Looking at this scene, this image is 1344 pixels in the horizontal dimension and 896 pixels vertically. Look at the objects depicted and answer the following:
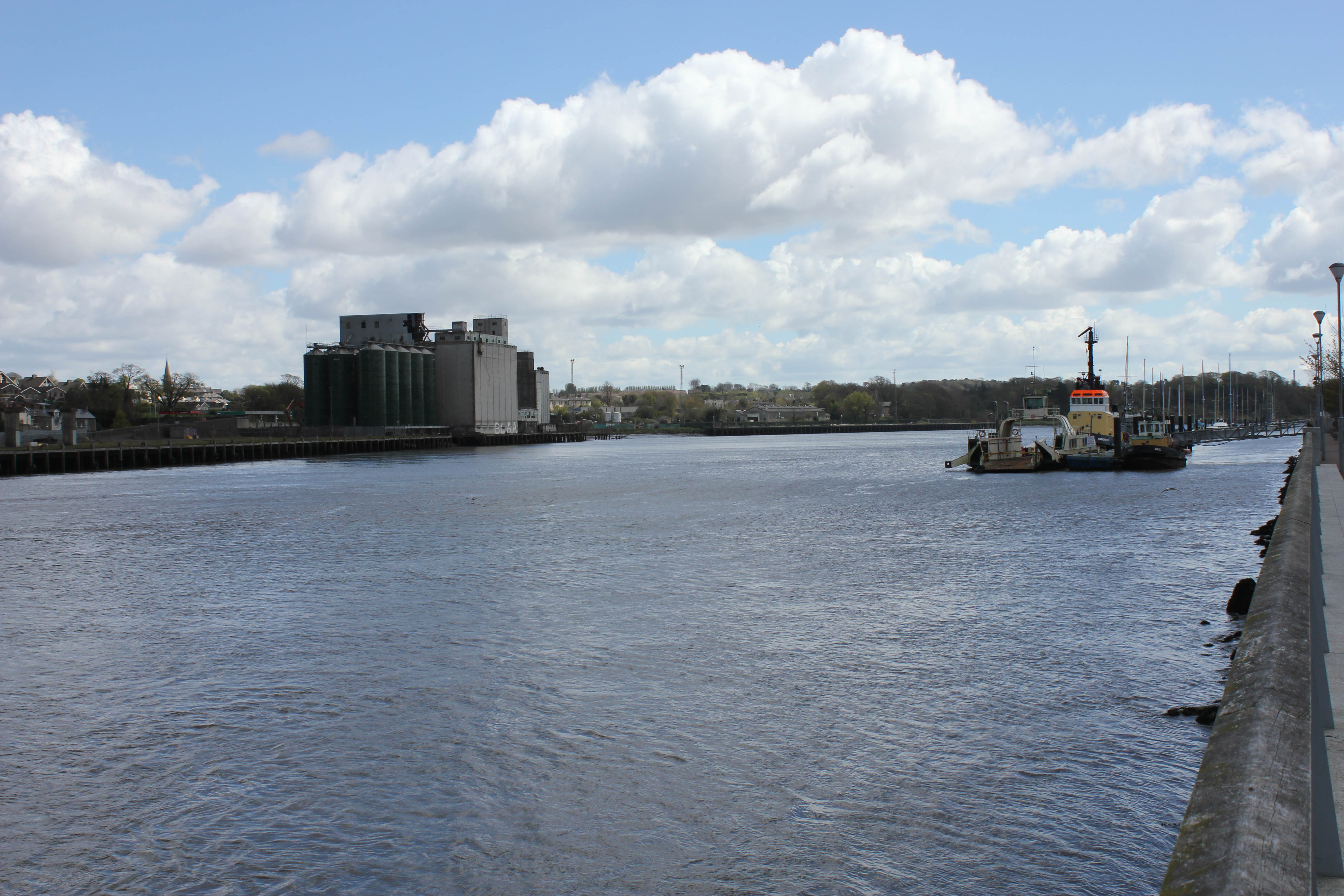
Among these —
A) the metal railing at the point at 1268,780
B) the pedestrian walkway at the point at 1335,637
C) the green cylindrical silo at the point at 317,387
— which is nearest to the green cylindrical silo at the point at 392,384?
the green cylindrical silo at the point at 317,387

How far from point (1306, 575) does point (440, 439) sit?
131m

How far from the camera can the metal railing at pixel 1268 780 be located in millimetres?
2582

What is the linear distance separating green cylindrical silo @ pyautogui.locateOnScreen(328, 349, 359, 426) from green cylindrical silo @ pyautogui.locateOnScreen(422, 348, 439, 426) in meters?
11.6

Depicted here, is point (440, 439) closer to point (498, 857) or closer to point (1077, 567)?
point (1077, 567)

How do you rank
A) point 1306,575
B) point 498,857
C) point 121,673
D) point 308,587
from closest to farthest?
point 1306,575
point 498,857
point 121,673
point 308,587

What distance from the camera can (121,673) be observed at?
47.1 feet

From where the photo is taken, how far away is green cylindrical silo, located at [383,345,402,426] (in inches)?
4835

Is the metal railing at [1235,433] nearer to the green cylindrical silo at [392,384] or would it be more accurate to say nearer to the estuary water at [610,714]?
the estuary water at [610,714]

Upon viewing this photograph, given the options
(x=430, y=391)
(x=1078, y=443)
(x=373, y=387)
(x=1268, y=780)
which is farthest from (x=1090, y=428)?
(x=430, y=391)

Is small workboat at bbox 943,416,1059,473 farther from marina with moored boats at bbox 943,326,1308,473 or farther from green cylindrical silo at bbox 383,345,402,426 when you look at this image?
green cylindrical silo at bbox 383,345,402,426

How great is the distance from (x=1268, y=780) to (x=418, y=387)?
133 m

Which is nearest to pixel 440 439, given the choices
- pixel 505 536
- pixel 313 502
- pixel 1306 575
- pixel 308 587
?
pixel 313 502

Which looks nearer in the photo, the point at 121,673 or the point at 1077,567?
the point at 121,673

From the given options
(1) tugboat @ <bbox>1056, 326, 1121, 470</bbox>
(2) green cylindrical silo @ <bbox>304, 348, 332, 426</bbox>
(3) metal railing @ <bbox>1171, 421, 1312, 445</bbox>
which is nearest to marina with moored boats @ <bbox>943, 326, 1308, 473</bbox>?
(1) tugboat @ <bbox>1056, 326, 1121, 470</bbox>
